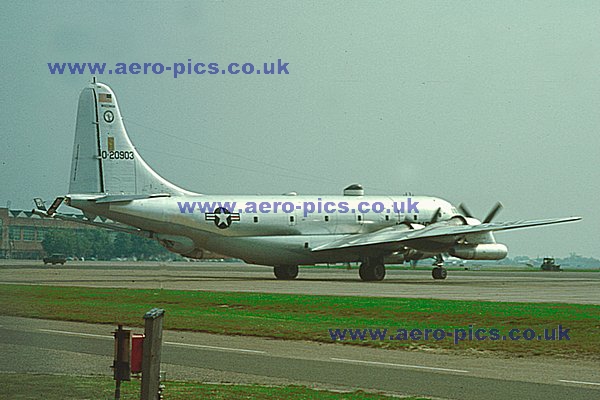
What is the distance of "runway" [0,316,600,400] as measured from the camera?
44.4 ft

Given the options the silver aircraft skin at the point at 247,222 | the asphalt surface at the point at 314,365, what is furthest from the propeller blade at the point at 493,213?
the asphalt surface at the point at 314,365

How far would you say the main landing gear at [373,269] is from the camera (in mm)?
52031

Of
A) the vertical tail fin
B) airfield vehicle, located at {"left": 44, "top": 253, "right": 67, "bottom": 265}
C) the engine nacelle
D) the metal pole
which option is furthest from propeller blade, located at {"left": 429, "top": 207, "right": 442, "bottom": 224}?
the metal pole

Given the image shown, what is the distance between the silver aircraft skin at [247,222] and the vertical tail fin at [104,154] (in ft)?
0.18

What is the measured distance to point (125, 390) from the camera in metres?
12.8

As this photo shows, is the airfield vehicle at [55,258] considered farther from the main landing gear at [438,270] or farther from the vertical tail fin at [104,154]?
the main landing gear at [438,270]

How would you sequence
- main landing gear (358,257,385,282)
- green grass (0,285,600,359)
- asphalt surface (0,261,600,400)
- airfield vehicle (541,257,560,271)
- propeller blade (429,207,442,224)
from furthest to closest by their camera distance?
airfield vehicle (541,257,560,271) < propeller blade (429,207,442,224) < main landing gear (358,257,385,282) < green grass (0,285,600,359) < asphalt surface (0,261,600,400)

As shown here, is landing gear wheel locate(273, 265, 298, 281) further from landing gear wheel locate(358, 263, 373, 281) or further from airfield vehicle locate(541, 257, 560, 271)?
airfield vehicle locate(541, 257, 560, 271)

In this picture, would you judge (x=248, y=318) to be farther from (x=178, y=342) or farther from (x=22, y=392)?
(x=22, y=392)

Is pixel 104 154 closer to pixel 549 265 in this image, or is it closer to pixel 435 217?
pixel 435 217

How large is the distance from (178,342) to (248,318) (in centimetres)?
589

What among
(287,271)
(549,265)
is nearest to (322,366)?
(287,271)

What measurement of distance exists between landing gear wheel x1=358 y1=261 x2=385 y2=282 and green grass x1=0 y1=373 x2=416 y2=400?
38.9 meters

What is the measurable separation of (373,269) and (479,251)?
6.27 metres
